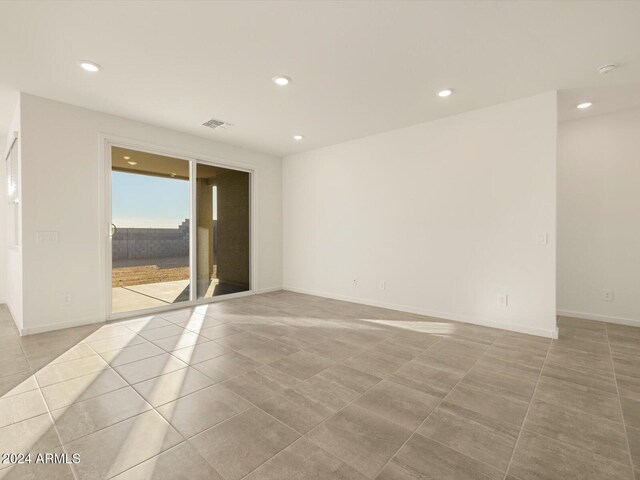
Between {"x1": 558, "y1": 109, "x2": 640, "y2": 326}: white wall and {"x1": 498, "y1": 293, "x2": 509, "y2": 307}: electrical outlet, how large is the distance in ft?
4.49

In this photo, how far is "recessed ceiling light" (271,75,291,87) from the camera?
118 inches

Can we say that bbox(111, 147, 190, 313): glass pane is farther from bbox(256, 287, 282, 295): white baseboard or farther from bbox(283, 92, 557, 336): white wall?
bbox(283, 92, 557, 336): white wall

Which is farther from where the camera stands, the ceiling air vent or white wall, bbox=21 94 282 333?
the ceiling air vent

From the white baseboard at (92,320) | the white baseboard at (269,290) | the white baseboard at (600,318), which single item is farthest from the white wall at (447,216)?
the white baseboard at (92,320)

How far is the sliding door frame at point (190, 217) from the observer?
12.8 ft

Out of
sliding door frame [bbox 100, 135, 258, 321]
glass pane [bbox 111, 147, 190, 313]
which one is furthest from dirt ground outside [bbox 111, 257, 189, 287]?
sliding door frame [bbox 100, 135, 258, 321]

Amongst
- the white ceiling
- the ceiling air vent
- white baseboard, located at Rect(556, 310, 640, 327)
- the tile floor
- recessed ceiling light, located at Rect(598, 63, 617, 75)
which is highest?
the ceiling air vent

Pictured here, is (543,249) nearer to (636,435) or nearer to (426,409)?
(636,435)

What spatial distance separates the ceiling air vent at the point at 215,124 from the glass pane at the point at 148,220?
0.78 metres

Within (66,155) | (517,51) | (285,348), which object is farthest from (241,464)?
(66,155)

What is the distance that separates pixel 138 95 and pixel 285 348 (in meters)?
3.20

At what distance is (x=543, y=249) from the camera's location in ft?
11.0

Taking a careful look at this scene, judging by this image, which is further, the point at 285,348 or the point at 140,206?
the point at 140,206

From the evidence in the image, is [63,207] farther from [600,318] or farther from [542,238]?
[600,318]
